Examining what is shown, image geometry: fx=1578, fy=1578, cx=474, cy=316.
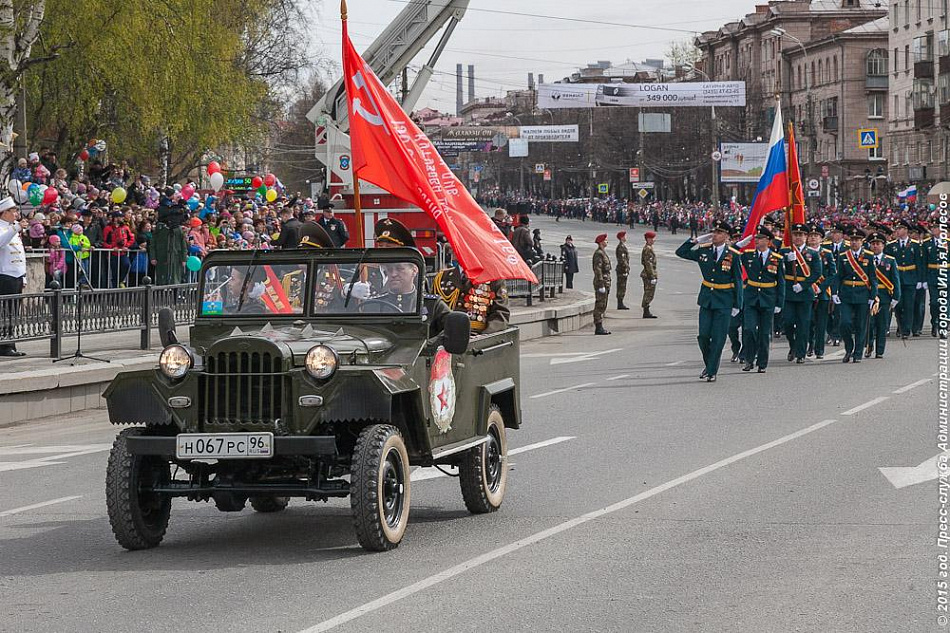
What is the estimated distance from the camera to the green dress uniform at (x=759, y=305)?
20.9 metres

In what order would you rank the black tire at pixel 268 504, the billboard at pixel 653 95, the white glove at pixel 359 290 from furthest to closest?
1. the billboard at pixel 653 95
2. the black tire at pixel 268 504
3. the white glove at pixel 359 290

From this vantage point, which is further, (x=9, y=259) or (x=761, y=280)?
(x=761, y=280)

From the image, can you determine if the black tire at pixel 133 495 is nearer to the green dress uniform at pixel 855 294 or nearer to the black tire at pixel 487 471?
the black tire at pixel 487 471

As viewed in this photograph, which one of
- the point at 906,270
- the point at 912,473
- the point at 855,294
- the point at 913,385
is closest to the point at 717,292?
the point at 913,385

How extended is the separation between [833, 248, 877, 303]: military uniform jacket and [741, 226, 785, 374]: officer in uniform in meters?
2.12

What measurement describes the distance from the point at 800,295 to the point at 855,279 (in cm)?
151

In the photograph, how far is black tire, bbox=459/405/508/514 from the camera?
9.99 m

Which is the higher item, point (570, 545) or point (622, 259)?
point (622, 259)

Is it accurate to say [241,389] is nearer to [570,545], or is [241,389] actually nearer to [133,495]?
[133,495]

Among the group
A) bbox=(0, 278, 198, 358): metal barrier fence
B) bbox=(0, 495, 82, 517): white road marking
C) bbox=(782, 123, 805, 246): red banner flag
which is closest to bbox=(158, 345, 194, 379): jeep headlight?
bbox=(0, 495, 82, 517): white road marking

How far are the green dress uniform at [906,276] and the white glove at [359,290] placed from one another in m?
19.0

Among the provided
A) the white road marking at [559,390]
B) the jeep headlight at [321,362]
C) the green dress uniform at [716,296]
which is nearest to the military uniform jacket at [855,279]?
the green dress uniform at [716,296]

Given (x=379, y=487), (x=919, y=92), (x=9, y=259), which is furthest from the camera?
(x=919, y=92)

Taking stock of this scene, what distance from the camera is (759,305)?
68.7ft
